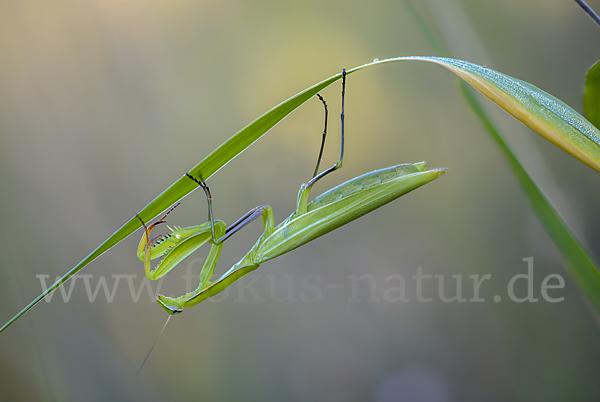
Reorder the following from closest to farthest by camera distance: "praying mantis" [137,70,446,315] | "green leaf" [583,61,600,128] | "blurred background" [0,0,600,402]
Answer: "green leaf" [583,61,600,128], "praying mantis" [137,70,446,315], "blurred background" [0,0,600,402]

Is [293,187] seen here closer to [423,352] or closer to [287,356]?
[287,356]

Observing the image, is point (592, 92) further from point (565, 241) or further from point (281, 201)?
point (281, 201)

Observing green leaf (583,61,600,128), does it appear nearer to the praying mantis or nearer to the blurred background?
the praying mantis

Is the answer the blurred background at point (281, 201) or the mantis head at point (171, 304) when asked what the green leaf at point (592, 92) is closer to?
the mantis head at point (171, 304)

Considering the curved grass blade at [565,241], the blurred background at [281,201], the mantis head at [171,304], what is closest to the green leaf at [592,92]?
the curved grass blade at [565,241]

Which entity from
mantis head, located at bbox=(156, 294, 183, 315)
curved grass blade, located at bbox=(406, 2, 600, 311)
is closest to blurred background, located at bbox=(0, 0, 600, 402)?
mantis head, located at bbox=(156, 294, 183, 315)

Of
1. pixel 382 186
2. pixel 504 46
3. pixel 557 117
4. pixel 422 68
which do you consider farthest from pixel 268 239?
pixel 504 46
